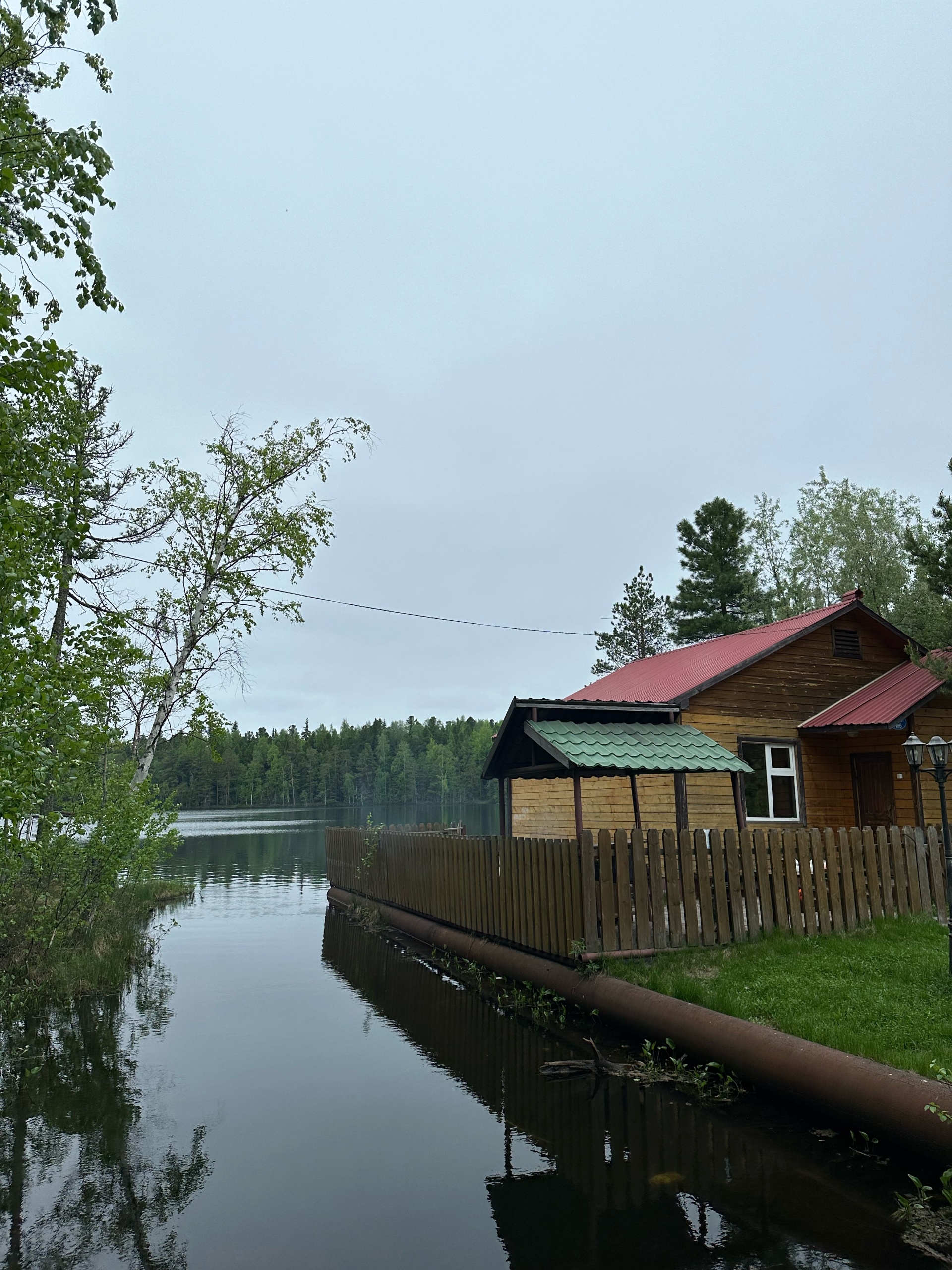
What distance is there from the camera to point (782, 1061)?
6.86m

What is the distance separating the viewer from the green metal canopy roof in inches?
449

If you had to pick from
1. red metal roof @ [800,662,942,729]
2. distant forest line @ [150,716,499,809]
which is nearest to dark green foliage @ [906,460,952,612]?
red metal roof @ [800,662,942,729]

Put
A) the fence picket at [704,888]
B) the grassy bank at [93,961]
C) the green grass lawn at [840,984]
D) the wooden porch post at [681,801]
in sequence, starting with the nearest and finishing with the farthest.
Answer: the green grass lawn at [840,984] → the fence picket at [704,888] → the grassy bank at [93,961] → the wooden porch post at [681,801]

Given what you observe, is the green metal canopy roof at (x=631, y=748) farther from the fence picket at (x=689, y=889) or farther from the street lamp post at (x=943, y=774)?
the street lamp post at (x=943, y=774)

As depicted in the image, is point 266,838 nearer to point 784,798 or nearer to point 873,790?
point 784,798

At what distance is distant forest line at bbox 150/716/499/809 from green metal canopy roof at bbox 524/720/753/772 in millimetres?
130226

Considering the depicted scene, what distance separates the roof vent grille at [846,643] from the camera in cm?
2080

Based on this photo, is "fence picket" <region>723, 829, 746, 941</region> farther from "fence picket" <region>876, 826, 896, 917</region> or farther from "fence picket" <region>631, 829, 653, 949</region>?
"fence picket" <region>876, 826, 896, 917</region>

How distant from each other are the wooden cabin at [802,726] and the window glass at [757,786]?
0.02 m

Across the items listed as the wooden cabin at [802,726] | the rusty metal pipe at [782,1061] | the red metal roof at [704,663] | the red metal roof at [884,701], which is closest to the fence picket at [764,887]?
the rusty metal pipe at [782,1061]

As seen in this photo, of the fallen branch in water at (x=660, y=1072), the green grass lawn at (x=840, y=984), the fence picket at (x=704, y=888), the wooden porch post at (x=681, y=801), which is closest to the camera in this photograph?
the green grass lawn at (x=840, y=984)

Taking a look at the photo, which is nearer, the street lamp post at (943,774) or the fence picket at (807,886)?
the street lamp post at (943,774)

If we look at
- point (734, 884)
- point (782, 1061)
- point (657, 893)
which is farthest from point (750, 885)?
point (782, 1061)

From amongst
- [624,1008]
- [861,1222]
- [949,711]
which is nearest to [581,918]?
[624,1008]
